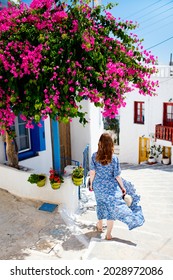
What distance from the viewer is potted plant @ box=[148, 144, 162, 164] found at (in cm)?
1944

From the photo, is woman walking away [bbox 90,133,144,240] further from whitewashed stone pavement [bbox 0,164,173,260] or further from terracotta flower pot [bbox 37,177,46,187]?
terracotta flower pot [bbox 37,177,46,187]

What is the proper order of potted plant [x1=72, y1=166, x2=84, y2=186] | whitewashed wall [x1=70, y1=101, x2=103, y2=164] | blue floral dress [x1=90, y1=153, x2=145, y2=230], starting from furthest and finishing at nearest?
whitewashed wall [x1=70, y1=101, x2=103, y2=164]
potted plant [x1=72, y1=166, x2=84, y2=186]
blue floral dress [x1=90, y1=153, x2=145, y2=230]

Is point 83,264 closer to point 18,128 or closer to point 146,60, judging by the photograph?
point 146,60

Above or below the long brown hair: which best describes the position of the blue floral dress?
below

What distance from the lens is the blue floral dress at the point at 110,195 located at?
5207mm

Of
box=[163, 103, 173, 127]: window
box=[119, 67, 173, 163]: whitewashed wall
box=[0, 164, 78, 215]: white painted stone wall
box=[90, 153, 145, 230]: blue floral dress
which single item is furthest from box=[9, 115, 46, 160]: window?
box=[163, 103, 173, 127]: window

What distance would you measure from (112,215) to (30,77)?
294 cm

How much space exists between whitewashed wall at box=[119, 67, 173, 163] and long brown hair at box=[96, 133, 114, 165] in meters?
14.2

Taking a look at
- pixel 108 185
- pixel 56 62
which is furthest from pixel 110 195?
pixel 56 62

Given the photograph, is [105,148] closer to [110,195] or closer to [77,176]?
[110,195]

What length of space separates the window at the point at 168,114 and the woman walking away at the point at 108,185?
45.8 feet

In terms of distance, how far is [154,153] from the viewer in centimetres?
1962

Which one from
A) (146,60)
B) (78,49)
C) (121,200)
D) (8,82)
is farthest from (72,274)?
(146,60)

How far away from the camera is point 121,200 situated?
222 inches
